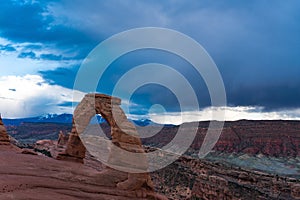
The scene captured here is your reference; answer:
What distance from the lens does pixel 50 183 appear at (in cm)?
1864

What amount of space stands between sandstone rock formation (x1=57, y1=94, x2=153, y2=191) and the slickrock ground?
0.56 meters

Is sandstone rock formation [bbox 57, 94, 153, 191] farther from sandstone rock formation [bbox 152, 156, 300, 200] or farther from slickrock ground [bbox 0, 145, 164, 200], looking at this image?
sandstone rock formation [bbox 152, 156, 300, 200]

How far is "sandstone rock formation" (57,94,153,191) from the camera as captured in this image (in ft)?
68.6

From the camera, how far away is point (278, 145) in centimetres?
12369

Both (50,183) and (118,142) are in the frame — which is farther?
(118,142)

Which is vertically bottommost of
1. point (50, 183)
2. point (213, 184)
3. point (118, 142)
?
point (213, 184)

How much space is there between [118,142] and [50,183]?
5039mm

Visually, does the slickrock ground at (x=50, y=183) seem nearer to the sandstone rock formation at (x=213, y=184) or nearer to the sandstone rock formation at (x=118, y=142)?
the sandstone rock formation at (x=118, y=142)

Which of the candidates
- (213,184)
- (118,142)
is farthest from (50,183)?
(213,184)

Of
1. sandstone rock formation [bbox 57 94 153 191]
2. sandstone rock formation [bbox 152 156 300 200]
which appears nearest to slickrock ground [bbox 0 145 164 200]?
sandstone rock formation [bbox 57 94 153 191]

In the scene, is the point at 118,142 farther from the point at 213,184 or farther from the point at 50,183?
the point at 213,184

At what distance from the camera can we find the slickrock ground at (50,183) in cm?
1669

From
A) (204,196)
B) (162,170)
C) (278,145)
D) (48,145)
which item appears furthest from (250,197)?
(278,145)

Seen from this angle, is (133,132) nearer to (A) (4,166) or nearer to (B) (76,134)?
(B) (76,134)
